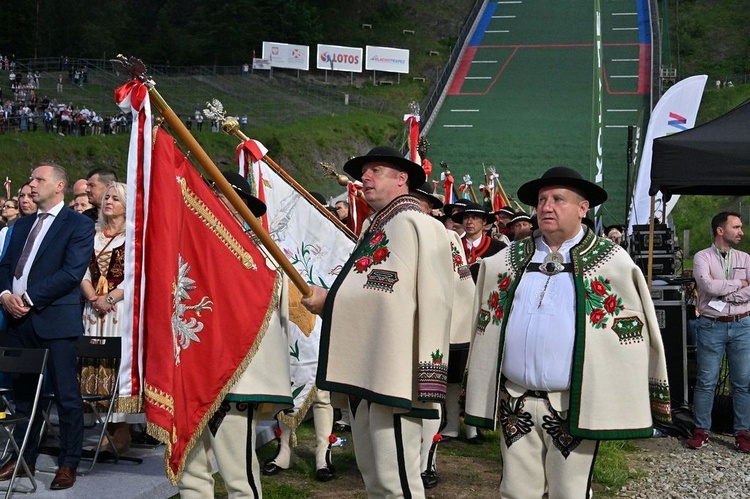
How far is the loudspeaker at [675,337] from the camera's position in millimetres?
10320

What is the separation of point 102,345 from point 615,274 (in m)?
4.05

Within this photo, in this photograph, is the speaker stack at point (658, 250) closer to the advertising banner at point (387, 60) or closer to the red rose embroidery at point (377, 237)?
the red rose embroidery at point (377, 237)

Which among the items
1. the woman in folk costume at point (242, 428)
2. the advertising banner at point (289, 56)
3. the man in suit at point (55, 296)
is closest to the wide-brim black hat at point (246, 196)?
the woman in folk costume at point (242, 428)

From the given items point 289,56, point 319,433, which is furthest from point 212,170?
point 289,56

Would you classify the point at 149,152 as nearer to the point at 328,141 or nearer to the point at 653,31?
the point at 328,141

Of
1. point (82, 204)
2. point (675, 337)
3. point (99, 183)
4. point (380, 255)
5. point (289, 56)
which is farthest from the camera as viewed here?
point (289, 56)

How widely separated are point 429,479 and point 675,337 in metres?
3.84

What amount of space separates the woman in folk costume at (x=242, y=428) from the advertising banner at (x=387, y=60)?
53.8 metres

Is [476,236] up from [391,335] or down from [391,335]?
up

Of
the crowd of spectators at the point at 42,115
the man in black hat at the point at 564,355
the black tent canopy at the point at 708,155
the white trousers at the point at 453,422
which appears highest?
the crowd of spectators at the point at 42,115

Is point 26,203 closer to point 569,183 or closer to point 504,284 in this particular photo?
point 504,284

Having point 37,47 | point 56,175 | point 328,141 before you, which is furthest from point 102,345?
point 37,47

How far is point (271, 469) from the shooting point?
7.89 meters

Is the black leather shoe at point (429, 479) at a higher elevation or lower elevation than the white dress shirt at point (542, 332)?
lower
